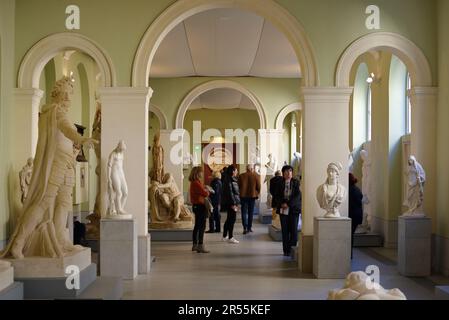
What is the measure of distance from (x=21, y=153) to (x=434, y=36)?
7.13 metres

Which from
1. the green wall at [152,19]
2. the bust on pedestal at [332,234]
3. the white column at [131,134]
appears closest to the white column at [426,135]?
the green wall at [152,19]

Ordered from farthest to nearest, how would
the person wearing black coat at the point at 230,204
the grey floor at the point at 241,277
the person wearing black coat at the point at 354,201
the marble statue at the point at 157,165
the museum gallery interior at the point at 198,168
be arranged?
the marble statue at the point at 157,165 < the person wearing black coat at the point at 230,204 < the person wearing black coat at the point at 354,201 < the grey floor at the point at 241,277 < the museum gallery interior at the point at 198,168

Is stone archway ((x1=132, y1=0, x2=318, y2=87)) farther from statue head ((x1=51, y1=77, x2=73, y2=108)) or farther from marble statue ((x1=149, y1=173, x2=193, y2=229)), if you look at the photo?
marble statue ((x1=149, y1=173, x2=193, y2=229))

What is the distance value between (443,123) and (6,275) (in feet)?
23.2

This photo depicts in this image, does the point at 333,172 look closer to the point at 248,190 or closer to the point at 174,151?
the point at 248,190

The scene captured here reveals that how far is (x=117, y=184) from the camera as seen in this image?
9070 mm

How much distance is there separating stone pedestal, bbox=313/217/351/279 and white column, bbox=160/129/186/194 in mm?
10678

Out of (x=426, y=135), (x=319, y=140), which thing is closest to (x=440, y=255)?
(x=426, y=135)

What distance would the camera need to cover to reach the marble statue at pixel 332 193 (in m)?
9.24

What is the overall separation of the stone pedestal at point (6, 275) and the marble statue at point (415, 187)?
608cm

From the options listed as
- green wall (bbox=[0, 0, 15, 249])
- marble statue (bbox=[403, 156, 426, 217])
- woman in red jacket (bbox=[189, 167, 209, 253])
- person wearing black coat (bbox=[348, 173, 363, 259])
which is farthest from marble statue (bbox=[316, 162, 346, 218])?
green wall (bbox=[0, 0, 15, 249])

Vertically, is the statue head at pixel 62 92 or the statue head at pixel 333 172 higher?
the statue head at pixel 62 92

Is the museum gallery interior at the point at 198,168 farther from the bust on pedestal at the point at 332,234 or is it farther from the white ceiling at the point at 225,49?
the white ceiling at the point at 225,49
